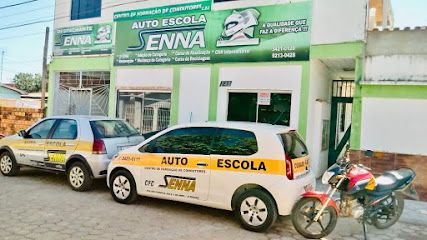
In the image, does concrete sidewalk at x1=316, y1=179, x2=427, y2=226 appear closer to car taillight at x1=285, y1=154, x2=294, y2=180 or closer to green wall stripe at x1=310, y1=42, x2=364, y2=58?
car taillight at x1=285, y1=154, x2=294, y2=180

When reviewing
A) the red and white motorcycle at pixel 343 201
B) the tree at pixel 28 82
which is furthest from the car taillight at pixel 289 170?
the tree at pixel 28 82

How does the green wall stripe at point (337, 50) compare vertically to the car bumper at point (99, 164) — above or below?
above

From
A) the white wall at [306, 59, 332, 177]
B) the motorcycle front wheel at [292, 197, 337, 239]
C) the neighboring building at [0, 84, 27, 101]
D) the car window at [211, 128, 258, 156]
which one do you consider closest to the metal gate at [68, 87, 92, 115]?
the white wall at [306, 59, 332, 177]

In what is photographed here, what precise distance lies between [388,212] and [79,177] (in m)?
5.77

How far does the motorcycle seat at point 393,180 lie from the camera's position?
4.70 meters

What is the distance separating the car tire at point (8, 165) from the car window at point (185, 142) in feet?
13.3

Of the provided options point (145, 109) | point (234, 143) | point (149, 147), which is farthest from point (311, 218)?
point (145, 109)

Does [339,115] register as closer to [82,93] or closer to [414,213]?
[414,213]

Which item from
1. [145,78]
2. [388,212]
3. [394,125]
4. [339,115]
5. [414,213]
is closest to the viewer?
[388,212]

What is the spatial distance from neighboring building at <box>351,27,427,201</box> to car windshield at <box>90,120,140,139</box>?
543 cm

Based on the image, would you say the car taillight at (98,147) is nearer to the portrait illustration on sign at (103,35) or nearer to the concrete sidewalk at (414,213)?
the concrete sidewalk at (414,213)

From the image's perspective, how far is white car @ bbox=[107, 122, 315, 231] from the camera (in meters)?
4.72

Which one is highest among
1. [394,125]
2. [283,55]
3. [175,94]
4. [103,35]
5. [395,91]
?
[103,35]

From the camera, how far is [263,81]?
8.85 meters
